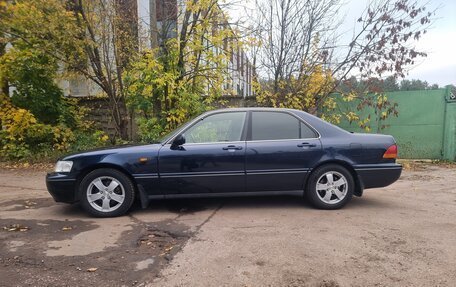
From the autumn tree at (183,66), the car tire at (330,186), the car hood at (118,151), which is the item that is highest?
the autumn tree at (183,66)

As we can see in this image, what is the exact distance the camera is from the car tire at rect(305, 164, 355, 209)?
5.48 metres

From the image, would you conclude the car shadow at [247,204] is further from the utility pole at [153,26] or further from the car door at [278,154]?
the utility pole at [153,26]

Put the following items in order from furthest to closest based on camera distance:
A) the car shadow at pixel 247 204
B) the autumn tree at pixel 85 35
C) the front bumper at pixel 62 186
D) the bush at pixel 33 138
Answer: the bush at pixel 33 138 → the autumn tree at pixel 85 35 → the car shadow at pixel 247 204 → the front bumper at pixel 62 186

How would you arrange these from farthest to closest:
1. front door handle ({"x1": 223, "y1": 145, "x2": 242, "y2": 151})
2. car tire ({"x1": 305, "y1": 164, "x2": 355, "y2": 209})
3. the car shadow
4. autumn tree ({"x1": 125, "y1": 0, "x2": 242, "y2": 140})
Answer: autumn tree ({"x1": 125, "y1": 0, "x2": 242, "y2": 140}) < the car shadow < car tire ({"x1": 305, "y1": 164, "x2": 355, "y2": 209}) < front door handle ({"x1": 223, "y1": 145, "x2": 242, "y2": 151})

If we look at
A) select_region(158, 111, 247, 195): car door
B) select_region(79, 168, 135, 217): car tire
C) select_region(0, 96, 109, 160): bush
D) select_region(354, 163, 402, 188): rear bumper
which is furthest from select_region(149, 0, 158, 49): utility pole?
select_region(354, 163, 402, 188): rear bumper

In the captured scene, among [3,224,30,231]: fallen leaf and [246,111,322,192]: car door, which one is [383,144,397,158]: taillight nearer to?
[246,111,322,192]: car door

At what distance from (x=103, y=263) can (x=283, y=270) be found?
1.79 m

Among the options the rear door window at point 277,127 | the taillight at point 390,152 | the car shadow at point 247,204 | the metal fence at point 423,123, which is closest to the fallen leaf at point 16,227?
the car shadow at point 247,204

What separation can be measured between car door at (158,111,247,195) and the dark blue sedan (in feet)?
0.05

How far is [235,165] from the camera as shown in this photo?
211 inches

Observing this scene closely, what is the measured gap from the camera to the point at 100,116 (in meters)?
12.6

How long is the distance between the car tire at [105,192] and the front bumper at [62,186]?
145mm

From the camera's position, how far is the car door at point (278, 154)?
213 inches

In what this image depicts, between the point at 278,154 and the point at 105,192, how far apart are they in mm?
2558
